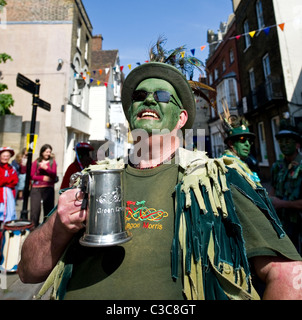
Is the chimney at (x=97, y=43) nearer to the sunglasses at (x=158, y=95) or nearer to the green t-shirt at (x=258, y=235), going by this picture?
the sunglasses at (x=158, y=95)

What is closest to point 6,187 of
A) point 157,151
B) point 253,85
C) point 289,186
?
point 157,151

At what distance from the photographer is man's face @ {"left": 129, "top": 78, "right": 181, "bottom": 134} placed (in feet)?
5.20

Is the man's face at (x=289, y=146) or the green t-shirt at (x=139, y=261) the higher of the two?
the man's face at (x=289, y=146)

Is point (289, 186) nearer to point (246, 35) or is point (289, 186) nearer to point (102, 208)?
point (102, 208)

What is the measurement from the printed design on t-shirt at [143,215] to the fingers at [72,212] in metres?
0.31

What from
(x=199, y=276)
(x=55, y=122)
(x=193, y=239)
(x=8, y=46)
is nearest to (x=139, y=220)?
(x=193, y=239)

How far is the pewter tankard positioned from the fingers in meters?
0.04

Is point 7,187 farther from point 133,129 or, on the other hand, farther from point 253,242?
point 253,242

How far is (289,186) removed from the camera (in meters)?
3.37

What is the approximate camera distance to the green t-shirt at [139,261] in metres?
1.05

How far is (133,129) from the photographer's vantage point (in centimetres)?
168

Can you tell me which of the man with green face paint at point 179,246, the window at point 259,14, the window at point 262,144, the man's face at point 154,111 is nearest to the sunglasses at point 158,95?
the man's face at point 154,111

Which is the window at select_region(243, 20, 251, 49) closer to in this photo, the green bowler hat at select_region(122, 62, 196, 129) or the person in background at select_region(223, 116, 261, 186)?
the person in background at select_region(223, 116, 261, 186)
